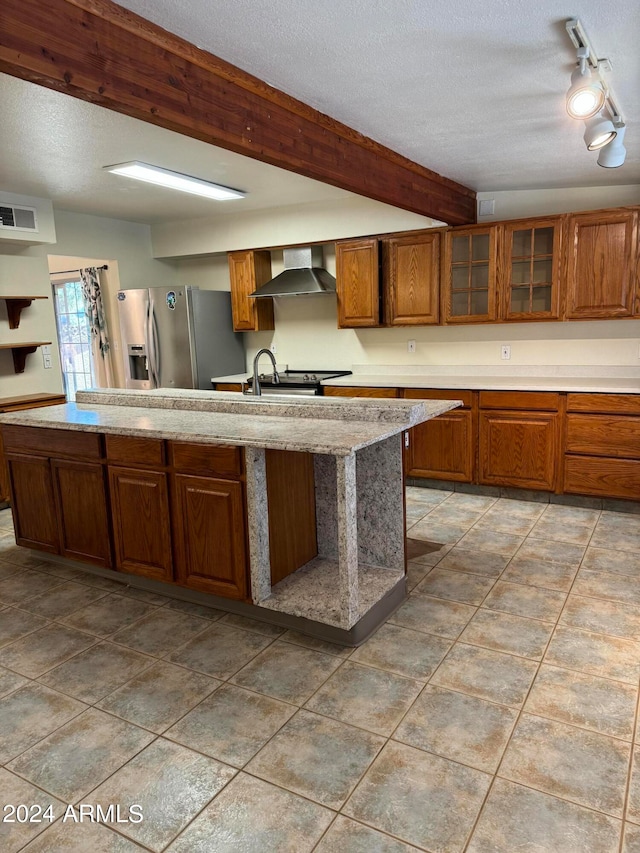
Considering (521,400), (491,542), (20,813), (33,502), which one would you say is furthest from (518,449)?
(20,813)

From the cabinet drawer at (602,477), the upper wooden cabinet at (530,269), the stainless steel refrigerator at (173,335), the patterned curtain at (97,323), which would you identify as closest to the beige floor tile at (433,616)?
the cabinet drawer at (602,477)

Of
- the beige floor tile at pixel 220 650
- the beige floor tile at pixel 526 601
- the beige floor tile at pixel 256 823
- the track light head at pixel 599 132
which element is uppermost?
the track light head at pixel 599 132

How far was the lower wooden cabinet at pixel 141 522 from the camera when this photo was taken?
2.85m

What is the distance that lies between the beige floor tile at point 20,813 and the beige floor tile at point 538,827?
1.18 m

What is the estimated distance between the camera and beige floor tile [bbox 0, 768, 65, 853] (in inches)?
63.5

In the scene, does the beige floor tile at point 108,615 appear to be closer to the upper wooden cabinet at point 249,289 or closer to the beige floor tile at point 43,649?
the beige floor tile at point 43,649

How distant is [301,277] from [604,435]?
2824mm

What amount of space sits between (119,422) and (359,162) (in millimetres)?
1800

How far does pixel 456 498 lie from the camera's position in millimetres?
4574

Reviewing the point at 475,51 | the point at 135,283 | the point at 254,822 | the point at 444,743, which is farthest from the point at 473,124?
the point at 135,283

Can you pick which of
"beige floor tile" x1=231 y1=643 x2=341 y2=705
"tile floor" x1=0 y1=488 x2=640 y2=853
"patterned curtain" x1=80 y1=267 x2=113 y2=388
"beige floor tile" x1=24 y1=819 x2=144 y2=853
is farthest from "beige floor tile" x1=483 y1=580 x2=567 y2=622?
"patterned curtain" x1=80 y1=267 x2=113 y2=388

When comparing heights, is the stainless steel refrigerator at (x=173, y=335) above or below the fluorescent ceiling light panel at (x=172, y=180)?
below

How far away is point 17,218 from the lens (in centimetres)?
446

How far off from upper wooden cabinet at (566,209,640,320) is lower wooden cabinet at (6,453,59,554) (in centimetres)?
363
